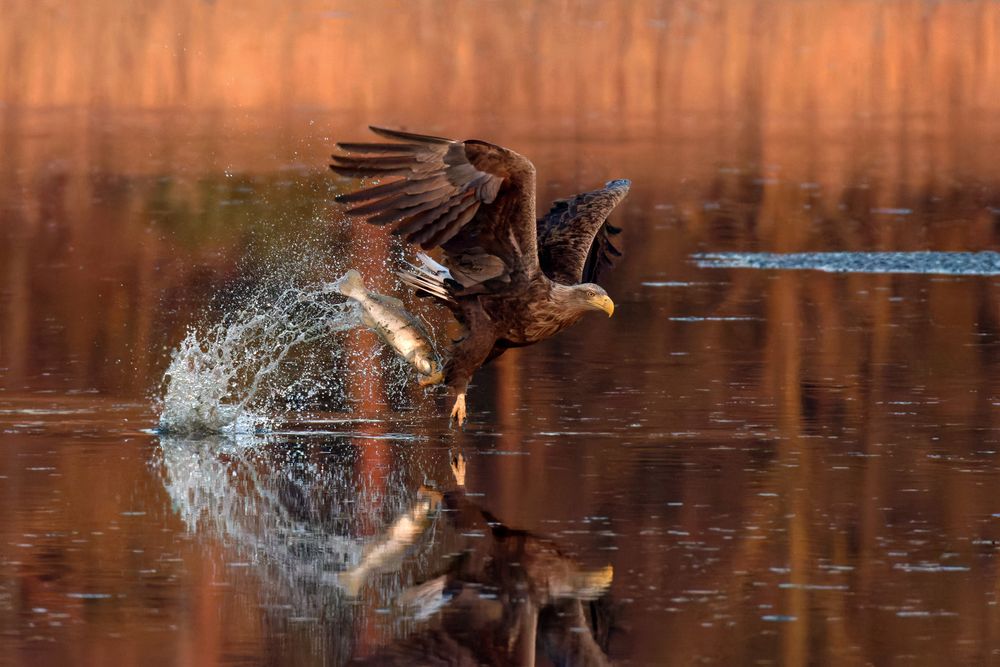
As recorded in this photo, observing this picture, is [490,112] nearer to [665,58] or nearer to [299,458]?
[665,58]

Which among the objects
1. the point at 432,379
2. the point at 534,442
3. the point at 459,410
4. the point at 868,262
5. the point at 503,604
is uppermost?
the point at 868,262

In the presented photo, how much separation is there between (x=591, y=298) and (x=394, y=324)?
3.60 ft

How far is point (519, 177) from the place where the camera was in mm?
10578

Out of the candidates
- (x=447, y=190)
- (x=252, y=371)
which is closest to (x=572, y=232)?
(x=447, y=190)

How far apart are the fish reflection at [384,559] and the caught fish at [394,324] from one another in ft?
2.70

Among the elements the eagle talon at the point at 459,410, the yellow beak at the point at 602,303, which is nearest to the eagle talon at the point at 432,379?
the eagle talon at the point at 459,410

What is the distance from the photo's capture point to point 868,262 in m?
18.9

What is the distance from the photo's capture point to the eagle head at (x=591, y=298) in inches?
431

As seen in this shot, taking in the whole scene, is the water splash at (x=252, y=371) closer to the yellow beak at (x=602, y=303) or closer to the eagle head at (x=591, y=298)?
the eagle head at (x=591, y=298)

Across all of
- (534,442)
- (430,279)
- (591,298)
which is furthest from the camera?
(430,279)

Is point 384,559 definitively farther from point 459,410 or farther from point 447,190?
point 459,410

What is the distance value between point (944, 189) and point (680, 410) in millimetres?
14015

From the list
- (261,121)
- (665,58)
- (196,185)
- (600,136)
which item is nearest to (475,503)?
(196,185)

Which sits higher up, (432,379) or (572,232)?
(572,232)
